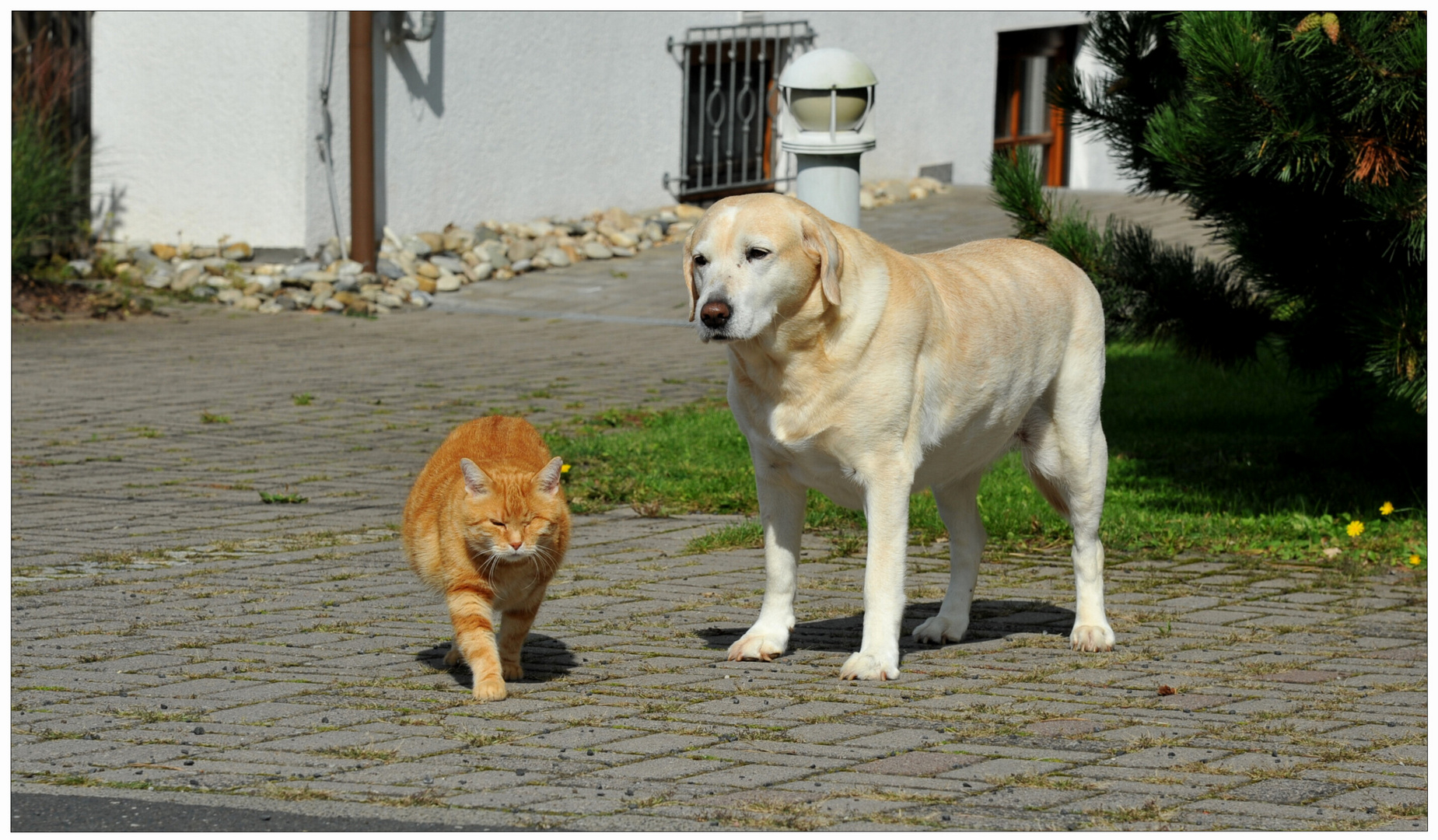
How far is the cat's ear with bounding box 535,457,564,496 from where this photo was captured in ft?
17.6

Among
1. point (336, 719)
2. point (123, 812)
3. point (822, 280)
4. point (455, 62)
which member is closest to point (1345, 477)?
point (822, 280)

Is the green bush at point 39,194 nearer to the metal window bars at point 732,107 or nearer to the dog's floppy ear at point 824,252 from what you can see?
the metal window bars at point 732,107

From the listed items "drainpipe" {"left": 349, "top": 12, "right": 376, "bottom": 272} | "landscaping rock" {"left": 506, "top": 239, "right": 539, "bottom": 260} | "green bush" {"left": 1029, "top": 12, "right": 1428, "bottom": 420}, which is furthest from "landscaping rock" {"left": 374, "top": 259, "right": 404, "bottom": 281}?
"green bush" {"left": 1029, "top": 12, "right": 1428, "bottom": 420}

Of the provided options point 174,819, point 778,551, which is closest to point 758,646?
point 778,551

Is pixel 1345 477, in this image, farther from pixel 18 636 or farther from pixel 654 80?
pixel 654 80

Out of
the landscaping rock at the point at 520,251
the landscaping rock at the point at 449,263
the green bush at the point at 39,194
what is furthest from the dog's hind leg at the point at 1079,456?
the landscaping rock at the point at 520,251

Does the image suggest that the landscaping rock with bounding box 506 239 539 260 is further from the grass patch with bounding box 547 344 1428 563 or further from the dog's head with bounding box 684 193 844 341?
the dog's head with bounding box 684 193 844 341

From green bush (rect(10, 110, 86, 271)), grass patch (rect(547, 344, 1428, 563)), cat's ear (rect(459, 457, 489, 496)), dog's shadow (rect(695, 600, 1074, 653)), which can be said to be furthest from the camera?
green bush (rect(10, 110, 86, 271))

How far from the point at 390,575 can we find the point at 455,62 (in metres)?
10.6

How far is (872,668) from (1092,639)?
0.90 metres

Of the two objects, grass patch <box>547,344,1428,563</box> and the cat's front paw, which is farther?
grass patch <box>547,344,1428,563</box>

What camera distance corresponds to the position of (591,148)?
1809 centimetres

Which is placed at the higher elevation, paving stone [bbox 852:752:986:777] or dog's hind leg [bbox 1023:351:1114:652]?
dog's hind leg [bbox 1023:351:1114:652]

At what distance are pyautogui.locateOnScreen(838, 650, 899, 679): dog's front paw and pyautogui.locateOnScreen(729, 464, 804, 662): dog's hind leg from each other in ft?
1.12
